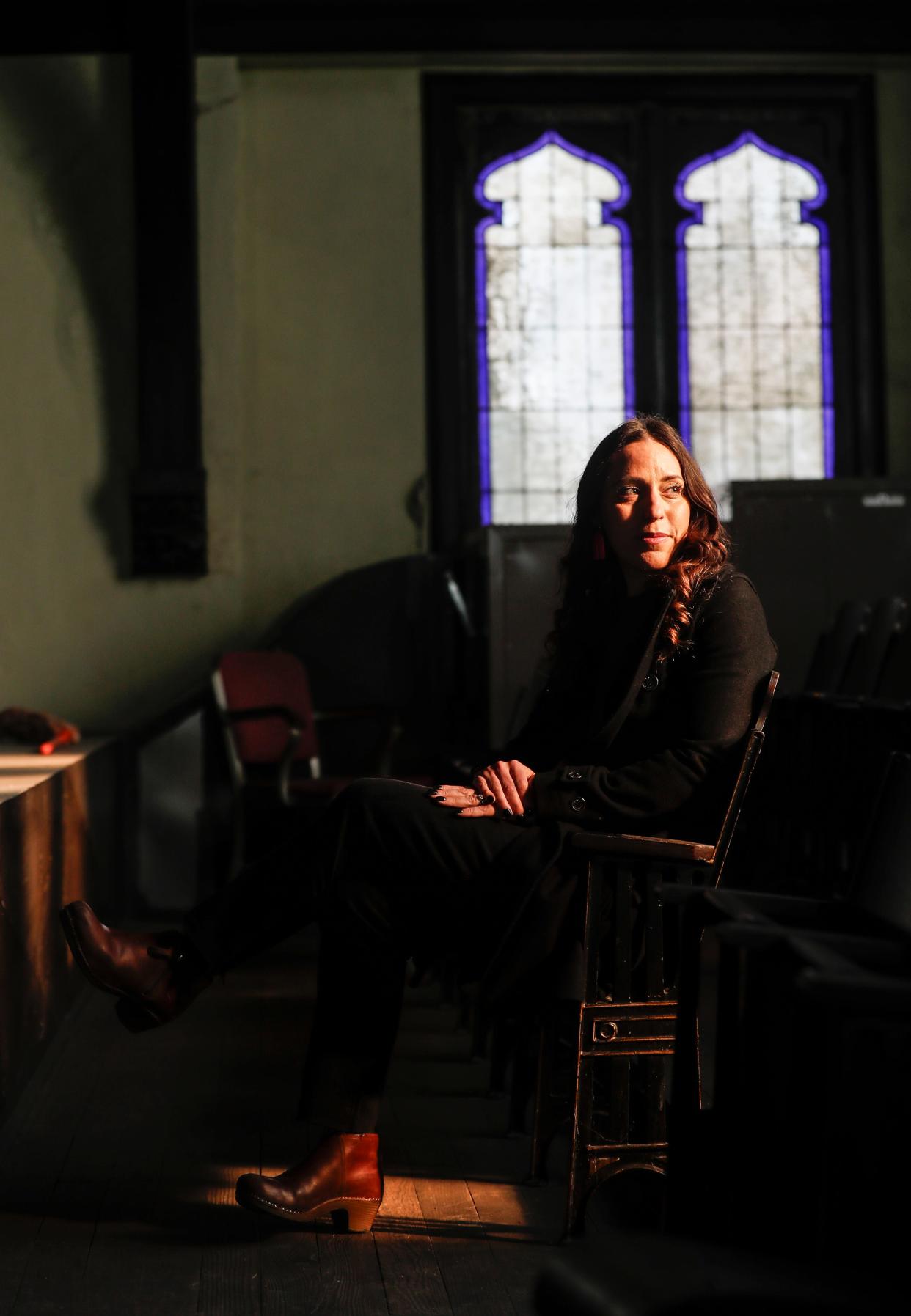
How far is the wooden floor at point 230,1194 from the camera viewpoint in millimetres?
1972

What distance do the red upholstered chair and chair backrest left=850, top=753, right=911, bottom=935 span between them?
3.61 m

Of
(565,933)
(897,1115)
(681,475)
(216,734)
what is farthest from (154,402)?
A: (897,1115)

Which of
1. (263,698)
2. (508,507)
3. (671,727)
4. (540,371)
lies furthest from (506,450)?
(671,727)

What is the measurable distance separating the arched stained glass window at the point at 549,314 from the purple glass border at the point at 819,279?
9.7 inches

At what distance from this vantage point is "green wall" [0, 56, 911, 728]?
629cm

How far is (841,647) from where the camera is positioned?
15.3 ft

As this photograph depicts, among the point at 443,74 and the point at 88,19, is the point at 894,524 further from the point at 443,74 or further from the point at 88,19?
the point at 88,19

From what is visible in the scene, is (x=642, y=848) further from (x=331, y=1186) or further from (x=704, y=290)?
(x=704, y=290)

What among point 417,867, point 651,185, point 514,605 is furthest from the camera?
point 651,185

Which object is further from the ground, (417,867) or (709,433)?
(709,433)

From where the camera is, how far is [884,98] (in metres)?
6.77

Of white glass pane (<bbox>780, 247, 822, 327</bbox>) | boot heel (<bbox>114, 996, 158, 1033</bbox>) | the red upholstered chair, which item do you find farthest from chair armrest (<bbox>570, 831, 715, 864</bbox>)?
white glass pane (<bbox>780, 247, 822, 327</bbox>)

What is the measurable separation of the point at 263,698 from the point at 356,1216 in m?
3.68

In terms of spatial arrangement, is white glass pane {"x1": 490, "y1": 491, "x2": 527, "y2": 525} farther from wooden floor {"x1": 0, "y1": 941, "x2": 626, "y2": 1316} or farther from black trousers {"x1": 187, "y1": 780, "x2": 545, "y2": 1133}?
black trousers {"x1": 187, "y1": 780, "x2": 545, "y2": 1133}
